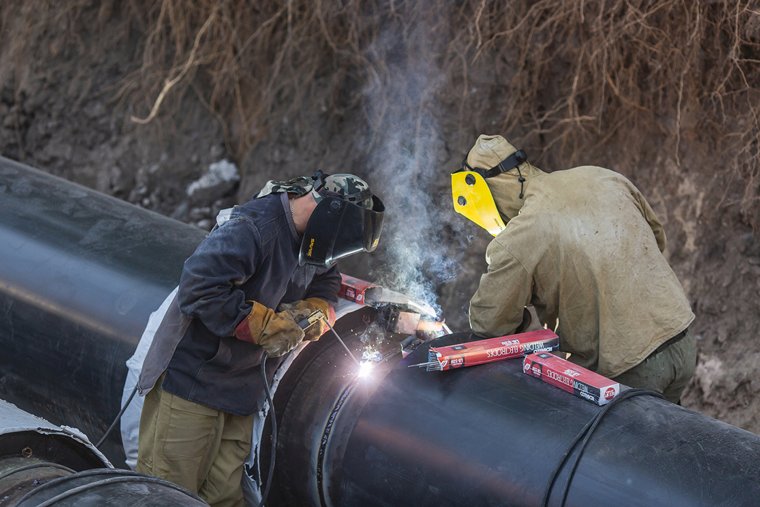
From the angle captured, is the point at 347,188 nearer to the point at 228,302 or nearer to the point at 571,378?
the point at 228,302

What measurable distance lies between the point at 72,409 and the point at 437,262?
2278 mm

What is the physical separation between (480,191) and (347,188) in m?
0.66

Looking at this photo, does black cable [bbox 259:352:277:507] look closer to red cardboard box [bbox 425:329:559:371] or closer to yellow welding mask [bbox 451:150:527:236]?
red cardboard box [bbox 425:329:559:371]

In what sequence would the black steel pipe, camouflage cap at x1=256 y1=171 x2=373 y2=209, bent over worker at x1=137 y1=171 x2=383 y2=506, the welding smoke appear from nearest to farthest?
the black steel pipe < bent over worker at x1=137 y1=171 x2=383 y2=506 < camouflage cap at x1=256 y1=171 x2=373 y2=209 < the welding smoke

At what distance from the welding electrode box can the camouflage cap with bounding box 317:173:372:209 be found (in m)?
0.79

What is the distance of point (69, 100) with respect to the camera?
22.7 ft

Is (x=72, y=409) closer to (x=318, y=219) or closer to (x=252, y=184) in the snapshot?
(x=318, y=219)

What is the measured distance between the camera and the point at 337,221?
332cm

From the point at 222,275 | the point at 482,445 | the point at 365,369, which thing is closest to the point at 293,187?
the point at 222,275

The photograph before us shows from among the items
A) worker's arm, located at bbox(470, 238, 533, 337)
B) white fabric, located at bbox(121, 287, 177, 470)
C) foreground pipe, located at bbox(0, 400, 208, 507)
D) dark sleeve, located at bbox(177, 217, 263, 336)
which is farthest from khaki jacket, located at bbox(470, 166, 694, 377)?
foreground pipe, located at bbox(0, 400, 208, 507)

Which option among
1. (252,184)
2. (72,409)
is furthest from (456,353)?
(252,184)

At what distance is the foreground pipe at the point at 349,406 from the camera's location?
2867 millimetres

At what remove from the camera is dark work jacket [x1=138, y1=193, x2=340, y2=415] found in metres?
3.15

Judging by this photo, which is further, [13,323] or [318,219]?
[13,323]
